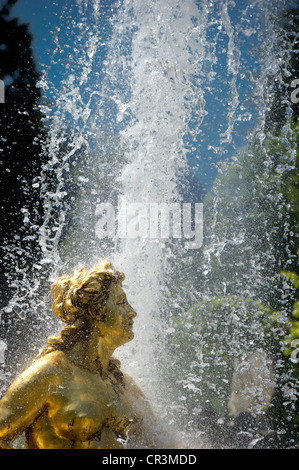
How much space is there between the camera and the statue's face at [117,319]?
2.31 m

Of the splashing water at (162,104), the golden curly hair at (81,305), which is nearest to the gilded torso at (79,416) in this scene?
the golden curly hair at (81,305)

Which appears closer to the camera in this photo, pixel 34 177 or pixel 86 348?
pixel 86 348

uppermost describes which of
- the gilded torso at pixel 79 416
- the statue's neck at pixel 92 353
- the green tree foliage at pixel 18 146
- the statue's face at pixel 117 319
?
the green tree foliage at pixel 18 146

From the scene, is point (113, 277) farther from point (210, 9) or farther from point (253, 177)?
point (253, 177)

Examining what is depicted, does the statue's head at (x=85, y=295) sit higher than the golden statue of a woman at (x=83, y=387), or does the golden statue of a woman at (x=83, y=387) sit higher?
the statue's head at (x=85, y=295)

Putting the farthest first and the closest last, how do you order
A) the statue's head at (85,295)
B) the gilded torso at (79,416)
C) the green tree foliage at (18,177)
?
the green tree foliage at (18,177), the statue's head at (85,295), the gilded torso at (79,416)

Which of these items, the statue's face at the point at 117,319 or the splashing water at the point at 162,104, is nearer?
the statue's face at the point at 117,319

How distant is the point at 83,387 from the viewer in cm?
212

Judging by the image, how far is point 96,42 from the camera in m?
5.77

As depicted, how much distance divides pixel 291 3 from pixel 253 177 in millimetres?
3092

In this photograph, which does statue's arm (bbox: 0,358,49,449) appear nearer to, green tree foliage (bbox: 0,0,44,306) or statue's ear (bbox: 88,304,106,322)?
statue's ear (bbox: 88,304,106,322)

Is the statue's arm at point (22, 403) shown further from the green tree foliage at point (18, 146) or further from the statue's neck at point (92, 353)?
the green tree foliage at point (18, 146)

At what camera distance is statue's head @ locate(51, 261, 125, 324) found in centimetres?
226
